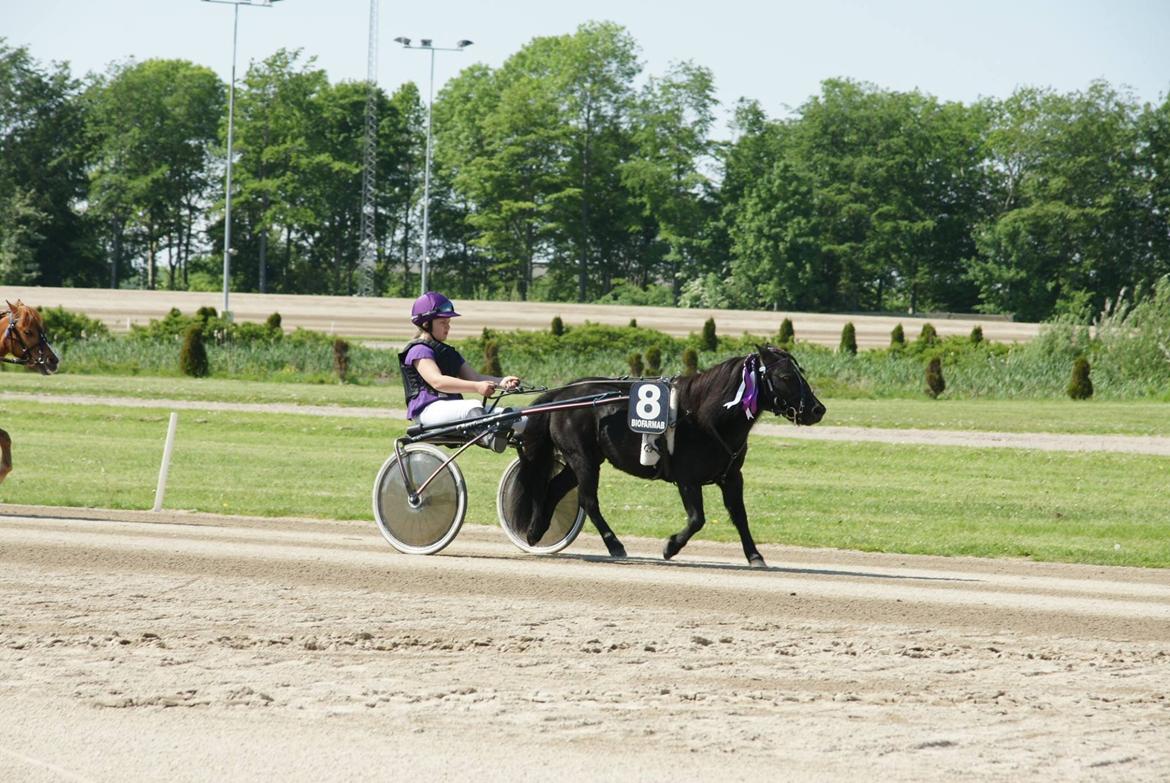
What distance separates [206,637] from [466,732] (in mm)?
2397

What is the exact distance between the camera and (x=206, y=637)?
27.1 feet

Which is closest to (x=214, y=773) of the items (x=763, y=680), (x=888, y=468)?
(x=763, y=680)

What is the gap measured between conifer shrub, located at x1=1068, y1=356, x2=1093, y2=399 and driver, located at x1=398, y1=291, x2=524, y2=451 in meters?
24.6

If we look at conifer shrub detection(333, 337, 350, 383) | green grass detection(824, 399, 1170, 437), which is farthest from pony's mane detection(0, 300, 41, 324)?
conifer shrub detection(333, 337, 350, 383)

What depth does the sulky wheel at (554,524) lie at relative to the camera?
37.7 feet

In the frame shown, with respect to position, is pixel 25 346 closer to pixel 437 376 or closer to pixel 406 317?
pixel 437 376

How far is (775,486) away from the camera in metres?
18.3

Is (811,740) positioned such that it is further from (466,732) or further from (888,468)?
(888,468)

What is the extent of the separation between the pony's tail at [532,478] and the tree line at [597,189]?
6533 cm

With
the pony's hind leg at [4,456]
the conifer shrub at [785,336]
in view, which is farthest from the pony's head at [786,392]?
the conifer shrub at [785,336]

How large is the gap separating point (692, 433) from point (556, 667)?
10.9 feet

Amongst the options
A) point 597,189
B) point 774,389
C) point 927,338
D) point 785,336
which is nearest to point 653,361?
point 785,336

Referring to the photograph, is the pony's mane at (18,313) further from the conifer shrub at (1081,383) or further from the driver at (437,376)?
the conifer shrub at (1081,383)

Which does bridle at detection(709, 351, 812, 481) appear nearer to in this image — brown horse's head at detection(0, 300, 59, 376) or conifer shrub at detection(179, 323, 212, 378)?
brown horse's head at detection(0, 300, 59, 376)
